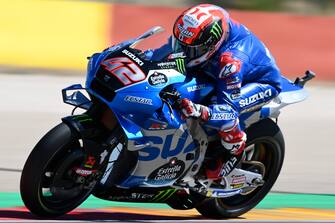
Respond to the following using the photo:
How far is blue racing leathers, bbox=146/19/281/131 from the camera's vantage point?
6074mm

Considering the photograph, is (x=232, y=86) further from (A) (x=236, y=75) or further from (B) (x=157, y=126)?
(B) (x=157, y=126)

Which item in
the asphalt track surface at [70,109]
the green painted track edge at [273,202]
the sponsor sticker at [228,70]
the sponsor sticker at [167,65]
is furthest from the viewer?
the asphalt track surface at [70,109]

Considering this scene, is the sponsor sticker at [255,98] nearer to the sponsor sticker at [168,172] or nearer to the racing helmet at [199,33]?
the racing helmet at [199,33]

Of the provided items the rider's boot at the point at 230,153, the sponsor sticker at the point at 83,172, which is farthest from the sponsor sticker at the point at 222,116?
the sponsor sticker at the point at 83,172

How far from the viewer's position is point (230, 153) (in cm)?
636

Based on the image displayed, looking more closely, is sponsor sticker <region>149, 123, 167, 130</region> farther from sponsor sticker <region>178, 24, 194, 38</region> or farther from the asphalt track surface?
the asphalt track surface

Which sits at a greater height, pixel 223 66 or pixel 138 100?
pixel 223 66

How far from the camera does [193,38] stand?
5984 millimetres

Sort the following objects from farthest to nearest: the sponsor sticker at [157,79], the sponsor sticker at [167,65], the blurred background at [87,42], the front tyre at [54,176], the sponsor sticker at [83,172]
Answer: the blurred background at [87,42]
the sponsor sticker at [167,65]
the sponsor sticker at [157,79]
the sponsor sticker at [83,172]
the front tyre at [54,176]

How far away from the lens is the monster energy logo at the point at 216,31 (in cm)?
605

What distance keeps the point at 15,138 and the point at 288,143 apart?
9.97 feet

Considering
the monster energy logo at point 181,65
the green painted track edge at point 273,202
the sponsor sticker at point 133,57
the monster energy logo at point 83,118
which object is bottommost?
the green painted track edge at point 273,202

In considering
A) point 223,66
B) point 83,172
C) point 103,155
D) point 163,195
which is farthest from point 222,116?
point 83,172

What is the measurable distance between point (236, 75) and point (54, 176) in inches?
55.0
